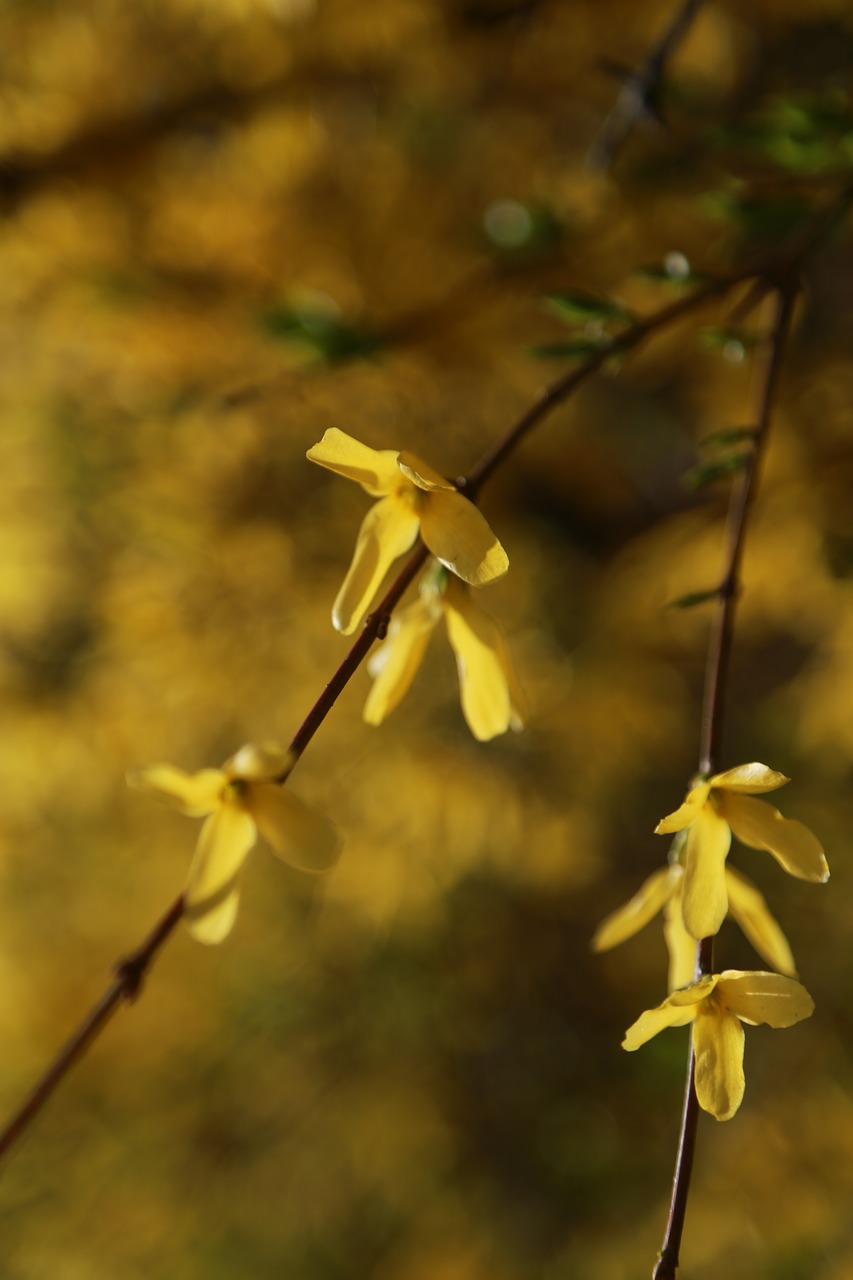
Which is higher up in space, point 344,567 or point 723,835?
point 344,567

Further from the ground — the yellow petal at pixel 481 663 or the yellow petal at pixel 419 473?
the yellow petal at pixel 481 663

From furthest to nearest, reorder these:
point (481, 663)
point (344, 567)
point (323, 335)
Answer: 1. point (344, 567)
2. point (323, 335)
3. point (481, 663)

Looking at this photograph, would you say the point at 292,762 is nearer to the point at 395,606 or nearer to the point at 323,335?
the point at 395,606

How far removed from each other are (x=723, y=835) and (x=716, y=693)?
0.07 metres

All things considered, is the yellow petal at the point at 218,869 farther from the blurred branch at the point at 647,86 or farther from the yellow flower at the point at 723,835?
the blurred branch at the point at 647,86

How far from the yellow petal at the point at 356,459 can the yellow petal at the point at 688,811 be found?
0.54 ft

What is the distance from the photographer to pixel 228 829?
0.39m

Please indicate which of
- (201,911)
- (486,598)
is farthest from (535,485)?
(201,911)

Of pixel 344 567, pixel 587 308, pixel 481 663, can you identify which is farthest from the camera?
pixel 344 567

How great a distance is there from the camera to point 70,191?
0.91 meters

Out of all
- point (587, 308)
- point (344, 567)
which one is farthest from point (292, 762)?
point (344, 567)

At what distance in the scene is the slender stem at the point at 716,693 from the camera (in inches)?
12.8

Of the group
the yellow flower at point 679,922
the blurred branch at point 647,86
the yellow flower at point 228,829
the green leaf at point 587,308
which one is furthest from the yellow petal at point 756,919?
the blurred branch at point 647,86

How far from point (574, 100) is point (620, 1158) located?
6.26 feet
